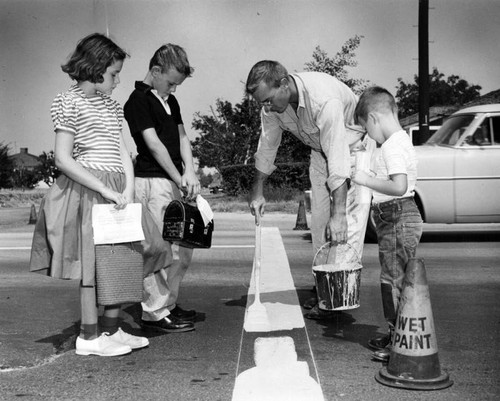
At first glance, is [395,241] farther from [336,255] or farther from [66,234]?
[66,234]

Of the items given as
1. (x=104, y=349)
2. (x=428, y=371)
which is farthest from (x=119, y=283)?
(x=428, y=371)

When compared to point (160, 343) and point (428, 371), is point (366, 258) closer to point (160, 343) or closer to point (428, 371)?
point (160, 343)

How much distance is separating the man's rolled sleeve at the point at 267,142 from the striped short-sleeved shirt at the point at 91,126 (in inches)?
52.9

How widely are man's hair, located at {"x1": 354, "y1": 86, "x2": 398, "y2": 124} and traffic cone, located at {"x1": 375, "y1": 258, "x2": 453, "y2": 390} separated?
0.92 m

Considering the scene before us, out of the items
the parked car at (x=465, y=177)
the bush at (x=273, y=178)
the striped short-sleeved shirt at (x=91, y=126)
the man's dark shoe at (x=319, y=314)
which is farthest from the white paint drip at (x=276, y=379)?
the bush at (x=273, y=178)

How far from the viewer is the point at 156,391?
371 centimetres

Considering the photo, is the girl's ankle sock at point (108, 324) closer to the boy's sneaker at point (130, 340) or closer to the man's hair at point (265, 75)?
the boy's sneaker at point (130, 340)

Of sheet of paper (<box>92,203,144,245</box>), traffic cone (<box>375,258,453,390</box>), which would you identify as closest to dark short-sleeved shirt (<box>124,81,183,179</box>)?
sheet of paper (<box>92,203,144,245</box>)

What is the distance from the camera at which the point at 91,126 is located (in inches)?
177

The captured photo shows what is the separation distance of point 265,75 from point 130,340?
6.05 feet

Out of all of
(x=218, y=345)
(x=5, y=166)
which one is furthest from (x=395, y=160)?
(x=5, y=166)

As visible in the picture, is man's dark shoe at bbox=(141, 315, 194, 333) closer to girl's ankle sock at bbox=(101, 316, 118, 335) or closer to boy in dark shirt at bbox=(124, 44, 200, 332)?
boy in dark shirt at bbox=(124, 44, 200, 332)

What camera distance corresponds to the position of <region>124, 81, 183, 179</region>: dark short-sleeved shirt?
5066mm

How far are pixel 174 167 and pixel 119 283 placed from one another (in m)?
1.05
